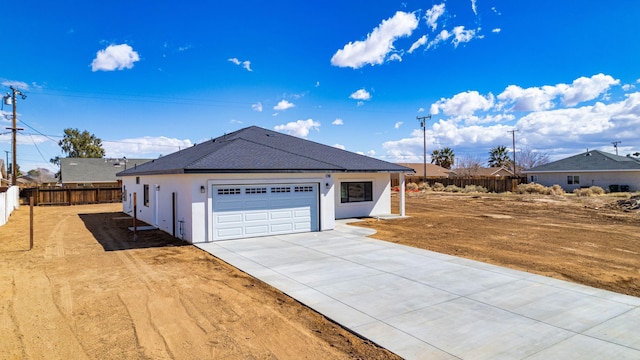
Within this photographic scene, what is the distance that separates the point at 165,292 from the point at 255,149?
9.04 meters

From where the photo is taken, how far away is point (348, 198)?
63.2 ft

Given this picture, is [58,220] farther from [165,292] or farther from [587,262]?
[587,262]

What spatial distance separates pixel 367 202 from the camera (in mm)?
19875

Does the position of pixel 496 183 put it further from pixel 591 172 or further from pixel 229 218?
pixel 229 218

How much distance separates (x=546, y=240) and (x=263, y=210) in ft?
34.0

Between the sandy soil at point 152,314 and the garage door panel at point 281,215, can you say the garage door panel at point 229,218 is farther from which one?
the sandy soil at point 152,314

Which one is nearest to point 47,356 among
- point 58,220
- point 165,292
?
point 165,292

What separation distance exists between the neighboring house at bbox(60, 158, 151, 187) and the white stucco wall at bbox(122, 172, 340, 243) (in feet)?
89.1

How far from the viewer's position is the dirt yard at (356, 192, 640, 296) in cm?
864

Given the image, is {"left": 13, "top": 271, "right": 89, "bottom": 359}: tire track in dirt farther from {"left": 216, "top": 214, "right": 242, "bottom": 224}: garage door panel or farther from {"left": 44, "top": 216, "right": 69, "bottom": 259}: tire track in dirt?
{"left": 216, "top": 214, "right": 242, "bottom": 224}: garage door panel

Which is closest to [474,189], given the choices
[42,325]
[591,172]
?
[591,172]

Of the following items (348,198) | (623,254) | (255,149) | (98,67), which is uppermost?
(98,67)

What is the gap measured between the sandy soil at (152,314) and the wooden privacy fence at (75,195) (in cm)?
2315

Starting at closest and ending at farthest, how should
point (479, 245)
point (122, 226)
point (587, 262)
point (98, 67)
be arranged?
point (587, 262) < point (479, 245) < point (122, 226) < point (98, 67)
